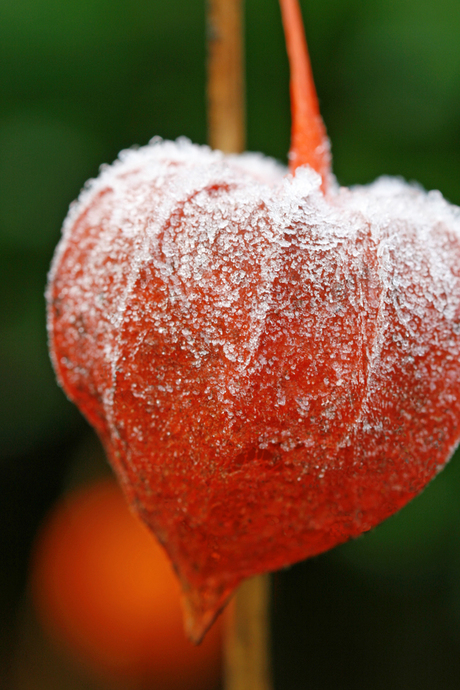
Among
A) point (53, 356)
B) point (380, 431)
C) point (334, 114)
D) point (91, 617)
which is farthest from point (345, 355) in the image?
point (91, 617)

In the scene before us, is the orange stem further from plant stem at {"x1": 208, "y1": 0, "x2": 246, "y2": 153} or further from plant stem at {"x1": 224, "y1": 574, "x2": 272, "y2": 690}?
plant stem at {"x1": 224, "y1": 574, "x2": 272, "y2": 690}

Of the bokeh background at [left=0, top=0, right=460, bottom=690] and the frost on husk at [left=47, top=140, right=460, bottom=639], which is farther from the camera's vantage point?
the bokeh background at [left=0, top=0, right=460, bottom=690]

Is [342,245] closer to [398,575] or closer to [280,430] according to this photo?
[280,430]

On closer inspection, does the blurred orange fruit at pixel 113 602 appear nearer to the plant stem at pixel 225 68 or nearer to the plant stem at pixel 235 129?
the plant stem at pixel 235 129

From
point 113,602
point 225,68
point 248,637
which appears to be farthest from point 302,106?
point 113,602

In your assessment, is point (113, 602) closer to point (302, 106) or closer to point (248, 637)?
point (248, 637)

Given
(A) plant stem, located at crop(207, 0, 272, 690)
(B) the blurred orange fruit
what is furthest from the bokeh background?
(A) plant stem, located at crop(207, 0, 272, 690)

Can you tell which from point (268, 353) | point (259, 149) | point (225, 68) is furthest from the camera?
point (259, 149)
